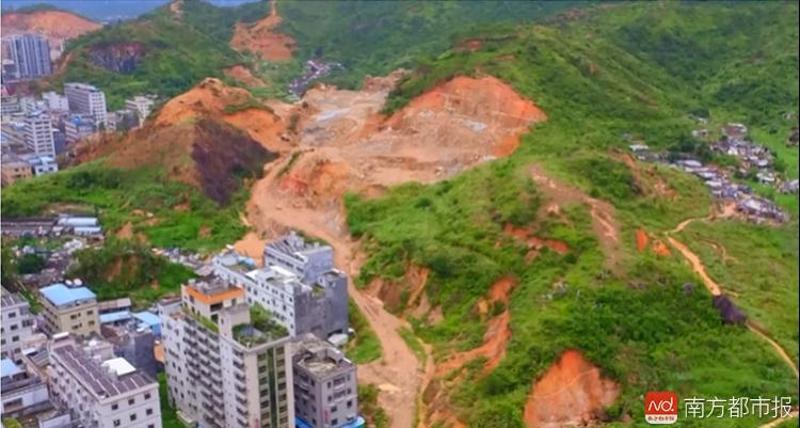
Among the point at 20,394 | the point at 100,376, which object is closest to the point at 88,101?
the point at 20,394

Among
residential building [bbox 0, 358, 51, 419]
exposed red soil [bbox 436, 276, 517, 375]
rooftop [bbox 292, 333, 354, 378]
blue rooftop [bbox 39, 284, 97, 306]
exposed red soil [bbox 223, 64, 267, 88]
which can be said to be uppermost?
residential building [bbox 0, 358, 51, 419]

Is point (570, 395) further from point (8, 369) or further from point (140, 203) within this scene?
point (140, 203)

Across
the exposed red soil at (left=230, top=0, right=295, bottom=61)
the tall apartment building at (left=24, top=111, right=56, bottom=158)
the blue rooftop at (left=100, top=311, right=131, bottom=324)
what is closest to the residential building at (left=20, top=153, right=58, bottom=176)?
the tall apartment building at (left=24, top=111, right=56, bottom=158)

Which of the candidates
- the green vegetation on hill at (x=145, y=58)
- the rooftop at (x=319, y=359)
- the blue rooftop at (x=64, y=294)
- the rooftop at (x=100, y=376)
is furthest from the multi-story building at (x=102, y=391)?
the green vegetation on hill at (x=145, y=58)

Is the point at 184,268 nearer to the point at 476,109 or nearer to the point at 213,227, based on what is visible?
the point at 213,227

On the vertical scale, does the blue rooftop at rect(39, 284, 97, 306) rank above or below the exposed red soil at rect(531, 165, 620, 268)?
below

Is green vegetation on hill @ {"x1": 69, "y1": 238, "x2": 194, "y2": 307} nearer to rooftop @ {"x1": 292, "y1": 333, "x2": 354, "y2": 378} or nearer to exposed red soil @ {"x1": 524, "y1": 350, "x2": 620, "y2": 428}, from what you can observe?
rooftop @ {"x1": 292, "y1": 333, "x2": 354, "y2": 378}

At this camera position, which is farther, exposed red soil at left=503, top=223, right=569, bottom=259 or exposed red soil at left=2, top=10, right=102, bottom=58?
exposed red soil at left=2, top=10, right=102, bottom=58
